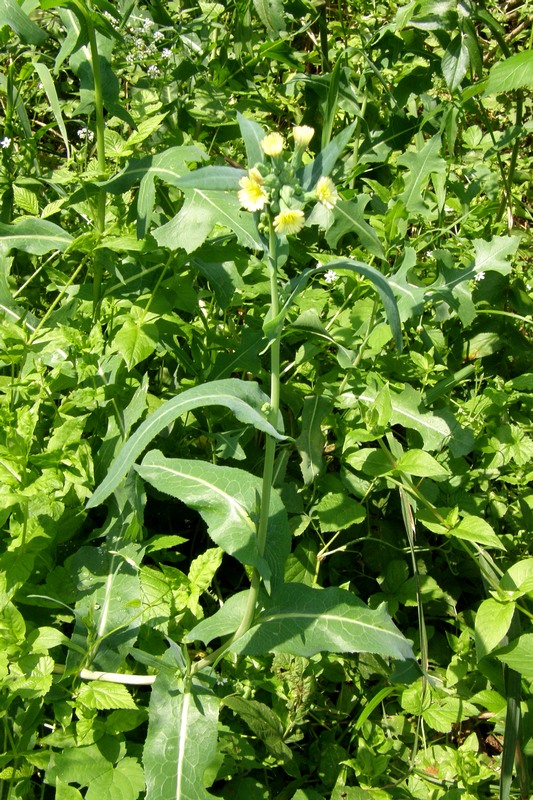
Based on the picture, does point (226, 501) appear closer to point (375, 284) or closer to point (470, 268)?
point (375, 284)

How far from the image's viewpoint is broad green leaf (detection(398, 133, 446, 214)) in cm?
273

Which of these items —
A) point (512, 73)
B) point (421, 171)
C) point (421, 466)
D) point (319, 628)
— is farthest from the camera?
point (421, 171)

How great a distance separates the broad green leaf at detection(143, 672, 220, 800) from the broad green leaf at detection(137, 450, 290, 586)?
13.0 inches

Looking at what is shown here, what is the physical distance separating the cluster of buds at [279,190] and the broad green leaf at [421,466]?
33.2 inches

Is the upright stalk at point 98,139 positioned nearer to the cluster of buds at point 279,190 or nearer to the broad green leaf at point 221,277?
the broad green leaf at point 221,277

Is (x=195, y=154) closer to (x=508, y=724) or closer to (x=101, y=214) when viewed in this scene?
(x=101, y=214)

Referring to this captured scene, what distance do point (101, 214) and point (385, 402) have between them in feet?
3.46

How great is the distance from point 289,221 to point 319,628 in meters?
0.94

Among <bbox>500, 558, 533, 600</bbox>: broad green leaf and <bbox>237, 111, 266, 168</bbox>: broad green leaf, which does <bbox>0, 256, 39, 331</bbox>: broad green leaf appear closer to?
<bbox>237, 111, 266, 168</bbox>: broad green leaf

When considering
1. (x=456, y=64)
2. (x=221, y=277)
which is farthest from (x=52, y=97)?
(x=456, y=64)

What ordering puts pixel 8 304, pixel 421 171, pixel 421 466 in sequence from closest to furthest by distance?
pixel 421 466
pixel 8 304
pixel 421 171

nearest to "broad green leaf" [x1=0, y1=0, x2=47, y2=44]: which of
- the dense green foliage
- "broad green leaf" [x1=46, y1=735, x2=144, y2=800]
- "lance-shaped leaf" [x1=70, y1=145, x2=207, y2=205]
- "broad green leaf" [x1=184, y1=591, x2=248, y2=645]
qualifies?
the dense green foliage

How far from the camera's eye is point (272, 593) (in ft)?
5.83

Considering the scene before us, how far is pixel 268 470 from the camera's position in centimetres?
163
